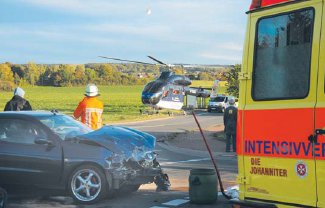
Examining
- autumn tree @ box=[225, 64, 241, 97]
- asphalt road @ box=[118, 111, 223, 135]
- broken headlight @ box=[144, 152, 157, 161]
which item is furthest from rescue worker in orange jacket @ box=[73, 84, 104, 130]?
autumn tree @ box=[225, 64, 241, 97]

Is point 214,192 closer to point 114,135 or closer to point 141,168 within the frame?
point 141,168

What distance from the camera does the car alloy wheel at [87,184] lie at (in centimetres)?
847

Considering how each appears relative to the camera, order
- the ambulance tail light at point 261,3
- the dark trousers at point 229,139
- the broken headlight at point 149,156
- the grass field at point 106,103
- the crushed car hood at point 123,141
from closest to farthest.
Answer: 1. the ambulance tail light at point 261,3
2. the crushed car hood at point 123,141
3. the broken headlight at point 149,156
4. the dark trousers at point 229,139
5. the grass field at point 106,103

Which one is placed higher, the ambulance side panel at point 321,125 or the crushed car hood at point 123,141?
the ambulance side panel at point 321,125

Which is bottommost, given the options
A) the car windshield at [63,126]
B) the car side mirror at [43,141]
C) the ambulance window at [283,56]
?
the car side mirror at [43,141]

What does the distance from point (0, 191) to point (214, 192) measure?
10.9 ft

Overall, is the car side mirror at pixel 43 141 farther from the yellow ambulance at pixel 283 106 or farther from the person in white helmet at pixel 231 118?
the person in white helmet at pixel 231 118

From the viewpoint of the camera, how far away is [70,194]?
27.9ft

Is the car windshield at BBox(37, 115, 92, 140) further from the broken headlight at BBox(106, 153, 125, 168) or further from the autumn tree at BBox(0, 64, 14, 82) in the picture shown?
the autumn tree at BBox(0, 64, 14, 82)

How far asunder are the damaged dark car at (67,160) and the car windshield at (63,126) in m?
0.02

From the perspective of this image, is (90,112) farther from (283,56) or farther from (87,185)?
(283,56)

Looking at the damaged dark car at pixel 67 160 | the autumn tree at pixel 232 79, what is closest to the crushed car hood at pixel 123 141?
the damaged dark car at pixel 67 160

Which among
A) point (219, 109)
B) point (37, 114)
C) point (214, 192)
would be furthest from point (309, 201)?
point (219, 109)

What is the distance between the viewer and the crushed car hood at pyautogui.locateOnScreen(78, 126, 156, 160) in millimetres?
8695
